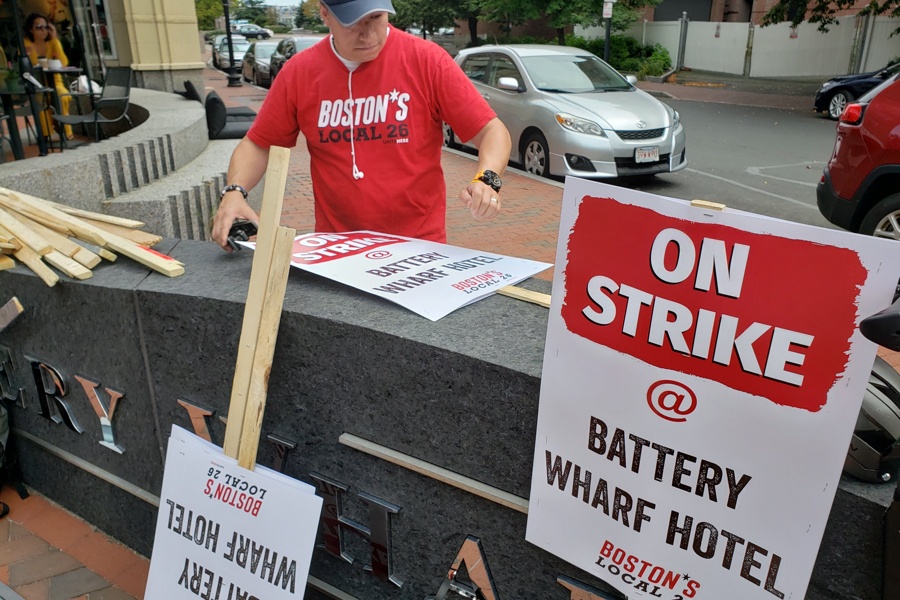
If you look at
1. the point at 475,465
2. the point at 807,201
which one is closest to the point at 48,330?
the point at 475,465

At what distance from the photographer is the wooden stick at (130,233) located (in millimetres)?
2582

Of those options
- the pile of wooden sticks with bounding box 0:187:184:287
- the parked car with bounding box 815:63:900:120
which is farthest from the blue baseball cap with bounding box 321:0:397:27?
the parked car with bounding box 815:63:900:120

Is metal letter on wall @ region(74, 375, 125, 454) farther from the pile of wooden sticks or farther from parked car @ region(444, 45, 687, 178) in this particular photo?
parked car @ region(444, 45, 687, 178)

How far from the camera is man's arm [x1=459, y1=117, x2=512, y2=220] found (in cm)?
214

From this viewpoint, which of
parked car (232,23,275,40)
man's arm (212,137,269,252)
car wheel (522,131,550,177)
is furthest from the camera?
parked car (232,23,275,40)

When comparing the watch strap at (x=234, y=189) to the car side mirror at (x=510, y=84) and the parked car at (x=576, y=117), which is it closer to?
the parked car at (x=576, y=117)

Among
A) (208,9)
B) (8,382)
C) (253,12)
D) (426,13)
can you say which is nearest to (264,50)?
(426,13)

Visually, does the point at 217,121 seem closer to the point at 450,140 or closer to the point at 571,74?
the point at 450,140

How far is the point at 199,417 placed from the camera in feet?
7.34

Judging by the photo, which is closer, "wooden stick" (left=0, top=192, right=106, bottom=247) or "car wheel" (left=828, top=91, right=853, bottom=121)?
"wooden stick" (left=0, top=192, right=106, bottom=247)

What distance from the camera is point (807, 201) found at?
8.62 metres

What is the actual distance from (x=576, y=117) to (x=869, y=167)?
3.54m

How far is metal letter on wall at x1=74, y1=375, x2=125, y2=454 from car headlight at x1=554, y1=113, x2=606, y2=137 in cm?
713

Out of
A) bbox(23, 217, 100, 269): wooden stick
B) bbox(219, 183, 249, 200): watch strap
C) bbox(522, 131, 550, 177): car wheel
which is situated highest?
bbox(219, 183, 249, 200): watch strap
